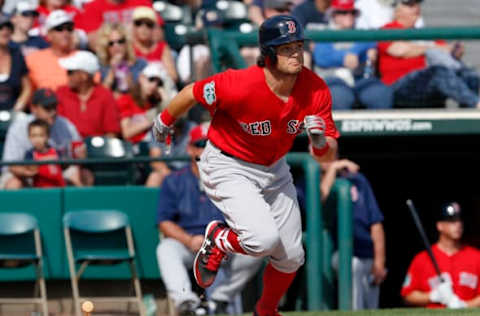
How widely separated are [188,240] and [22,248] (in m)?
1.47

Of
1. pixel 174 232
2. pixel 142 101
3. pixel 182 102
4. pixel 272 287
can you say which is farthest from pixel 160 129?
pixel 142 101

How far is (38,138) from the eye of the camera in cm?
803

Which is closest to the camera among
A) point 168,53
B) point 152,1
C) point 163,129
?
point 163,129

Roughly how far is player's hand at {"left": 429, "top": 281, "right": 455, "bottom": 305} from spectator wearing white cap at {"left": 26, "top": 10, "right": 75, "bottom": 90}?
3.69 meters

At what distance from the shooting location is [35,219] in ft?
25.9

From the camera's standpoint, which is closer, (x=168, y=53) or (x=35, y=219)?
(x=35, y=219)

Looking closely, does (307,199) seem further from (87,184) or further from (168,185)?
(87,184)

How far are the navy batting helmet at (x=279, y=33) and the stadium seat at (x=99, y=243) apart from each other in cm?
332

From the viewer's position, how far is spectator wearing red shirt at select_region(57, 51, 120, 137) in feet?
27.5

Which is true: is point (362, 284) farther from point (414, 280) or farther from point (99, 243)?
point (99, 243)

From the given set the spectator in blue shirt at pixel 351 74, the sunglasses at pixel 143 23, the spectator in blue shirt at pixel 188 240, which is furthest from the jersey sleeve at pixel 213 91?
the sunglasses at pixel 143 23

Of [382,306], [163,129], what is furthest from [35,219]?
[382,306]

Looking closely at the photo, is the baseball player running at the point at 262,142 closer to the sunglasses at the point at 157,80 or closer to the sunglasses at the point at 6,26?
the sunglasses at the point at 157,80

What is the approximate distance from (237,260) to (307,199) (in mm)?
674
